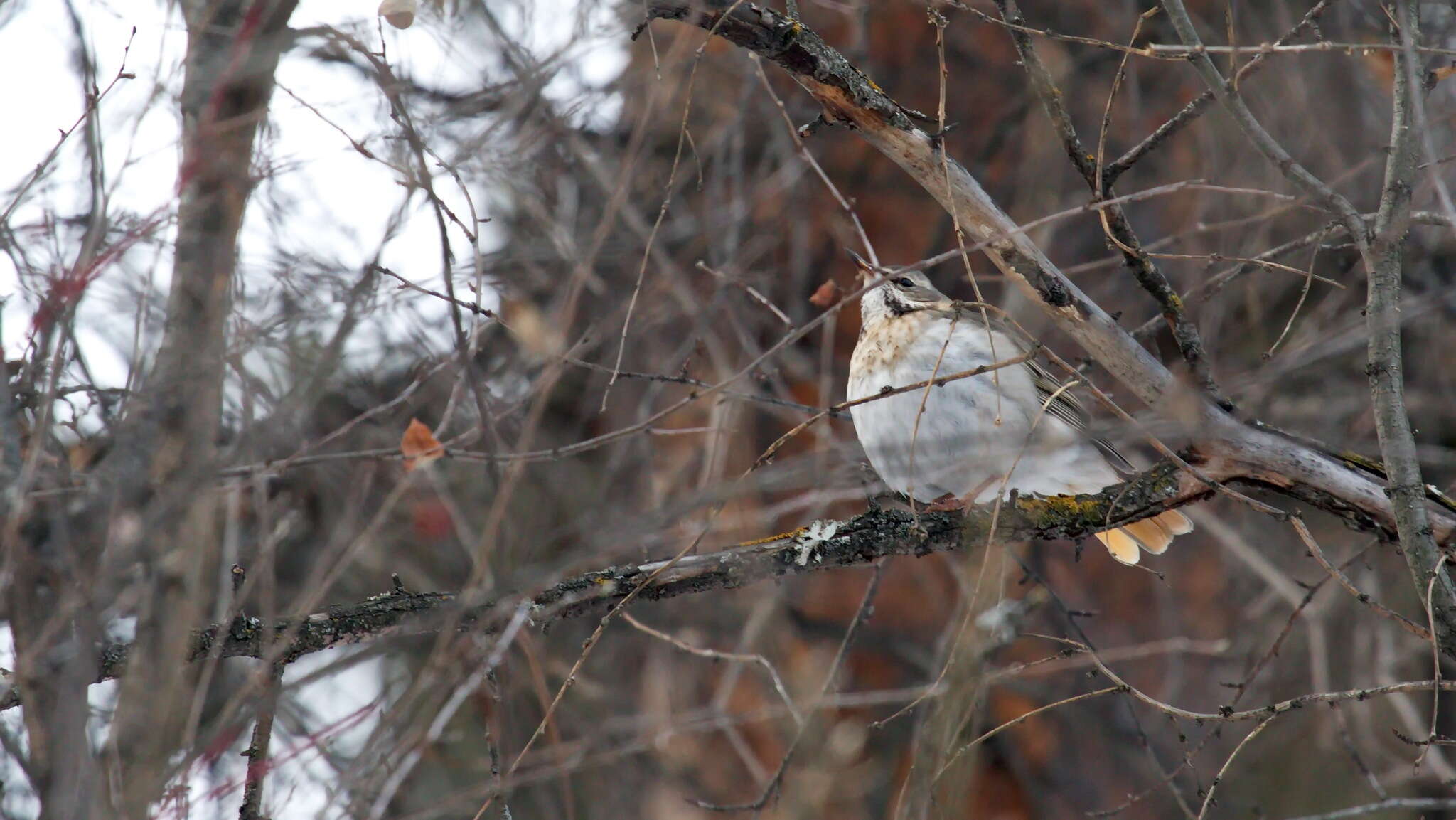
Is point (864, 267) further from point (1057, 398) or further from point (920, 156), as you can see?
point (920, 156)

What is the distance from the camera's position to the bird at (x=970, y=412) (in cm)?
404

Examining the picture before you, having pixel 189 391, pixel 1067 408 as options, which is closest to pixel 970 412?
pixel 1067 408

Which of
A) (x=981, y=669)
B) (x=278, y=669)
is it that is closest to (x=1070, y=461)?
(x=981, y=669)

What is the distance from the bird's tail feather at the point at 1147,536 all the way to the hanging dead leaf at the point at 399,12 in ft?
9.39

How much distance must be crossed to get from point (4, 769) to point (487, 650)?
1509 millimetres

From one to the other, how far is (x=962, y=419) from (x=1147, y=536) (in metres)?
0.83

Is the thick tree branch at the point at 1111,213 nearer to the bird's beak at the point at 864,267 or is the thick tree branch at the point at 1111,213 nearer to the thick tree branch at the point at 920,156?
the thick tree branch at the point at 920,156

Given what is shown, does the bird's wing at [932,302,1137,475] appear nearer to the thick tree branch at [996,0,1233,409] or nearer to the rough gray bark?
the thick tree branch at [996,0,1233,409]

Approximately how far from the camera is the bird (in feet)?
13.2

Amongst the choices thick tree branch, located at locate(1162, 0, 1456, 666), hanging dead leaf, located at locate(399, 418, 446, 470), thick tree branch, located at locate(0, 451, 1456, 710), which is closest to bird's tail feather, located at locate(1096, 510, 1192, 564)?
thick tree branch, located at locate(0, 451, 1456, 710)

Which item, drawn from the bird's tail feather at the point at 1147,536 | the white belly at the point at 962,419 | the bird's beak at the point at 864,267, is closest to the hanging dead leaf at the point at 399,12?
the bird's beak at the point at 864,267

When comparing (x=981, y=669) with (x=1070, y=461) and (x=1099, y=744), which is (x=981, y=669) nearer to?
(x=1070, y=461)

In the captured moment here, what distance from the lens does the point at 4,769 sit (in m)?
3.03

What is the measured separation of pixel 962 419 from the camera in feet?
13.6
